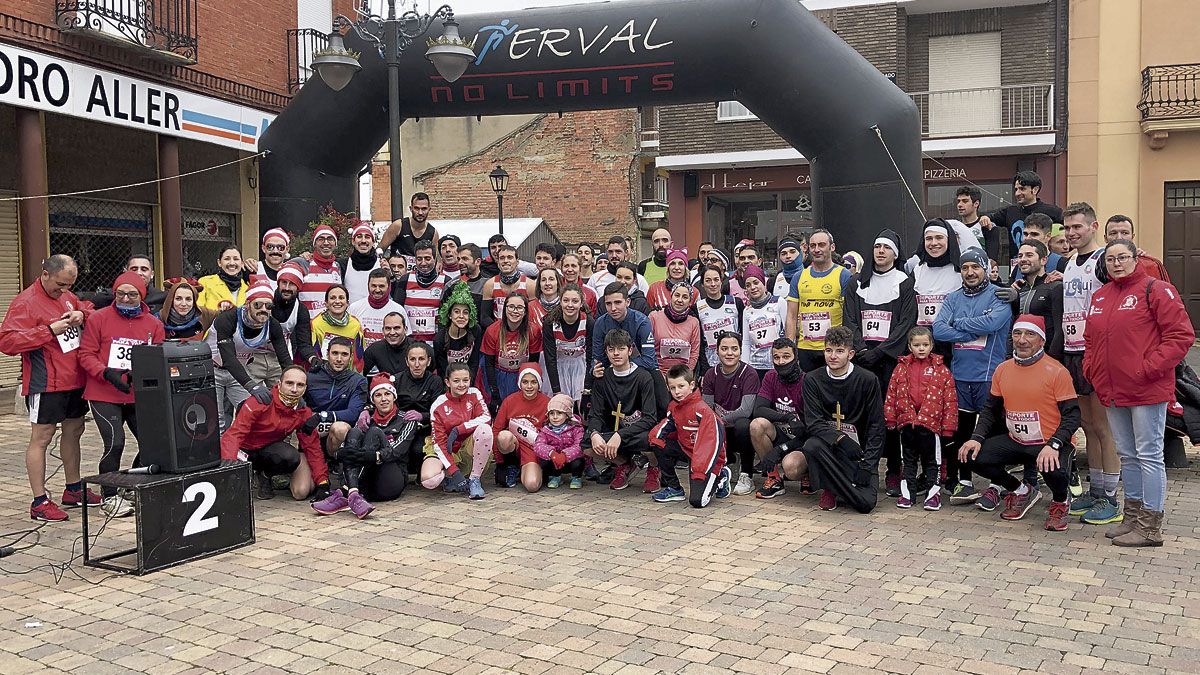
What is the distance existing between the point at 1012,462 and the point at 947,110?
54.6 ft

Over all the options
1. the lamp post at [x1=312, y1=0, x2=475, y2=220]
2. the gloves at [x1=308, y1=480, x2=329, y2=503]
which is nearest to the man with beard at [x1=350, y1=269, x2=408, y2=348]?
the gloves at [x1=308, y1=480, x2=329, y2=503]

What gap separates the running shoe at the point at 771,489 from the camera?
7.81 meters

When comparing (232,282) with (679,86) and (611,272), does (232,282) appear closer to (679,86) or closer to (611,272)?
(611,272)

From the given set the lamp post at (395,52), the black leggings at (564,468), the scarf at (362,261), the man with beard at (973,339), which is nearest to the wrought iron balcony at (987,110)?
the lamp post at (395,52)

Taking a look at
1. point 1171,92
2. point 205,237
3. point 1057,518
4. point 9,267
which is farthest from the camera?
point 1171,92

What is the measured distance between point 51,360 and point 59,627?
9.07 feet

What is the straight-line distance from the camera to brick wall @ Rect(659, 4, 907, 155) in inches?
854

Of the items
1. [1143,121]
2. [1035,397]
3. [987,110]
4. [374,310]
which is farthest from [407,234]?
[1143,121]

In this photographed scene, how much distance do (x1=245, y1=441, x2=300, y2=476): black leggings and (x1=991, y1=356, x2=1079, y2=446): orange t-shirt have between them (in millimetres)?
5285

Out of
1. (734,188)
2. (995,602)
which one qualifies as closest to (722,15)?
(995,602)

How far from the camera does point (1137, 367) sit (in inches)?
239

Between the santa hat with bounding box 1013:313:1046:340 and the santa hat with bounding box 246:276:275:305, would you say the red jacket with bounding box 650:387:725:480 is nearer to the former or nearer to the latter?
the santa hat with bounding box 1013:313:1046:340

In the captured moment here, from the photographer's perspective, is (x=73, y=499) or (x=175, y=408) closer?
(x=175, y=408)

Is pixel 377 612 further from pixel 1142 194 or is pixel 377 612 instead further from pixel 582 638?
pixel 1142 194
